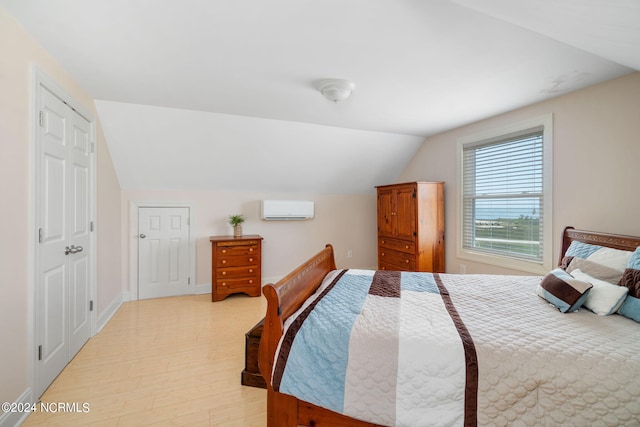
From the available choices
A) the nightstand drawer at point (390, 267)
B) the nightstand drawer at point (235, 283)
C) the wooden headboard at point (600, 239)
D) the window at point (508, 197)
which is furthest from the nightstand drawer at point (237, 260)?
the wooden headboard at point (600, 239)

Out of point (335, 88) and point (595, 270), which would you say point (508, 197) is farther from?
point (335, 88)

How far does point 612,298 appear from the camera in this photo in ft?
5.10

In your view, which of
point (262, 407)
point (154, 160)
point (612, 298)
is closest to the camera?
point (612, 298)

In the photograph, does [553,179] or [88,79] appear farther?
[553,179]

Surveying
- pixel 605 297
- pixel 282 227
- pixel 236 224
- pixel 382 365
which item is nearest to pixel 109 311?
pixel 236 224

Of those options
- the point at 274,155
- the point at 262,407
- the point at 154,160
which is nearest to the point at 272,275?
the point at 274,155

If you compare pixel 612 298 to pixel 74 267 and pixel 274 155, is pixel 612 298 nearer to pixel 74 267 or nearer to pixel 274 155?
pixel 274 155

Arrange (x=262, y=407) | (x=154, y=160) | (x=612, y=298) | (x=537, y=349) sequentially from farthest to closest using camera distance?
(x=154, y=160) → (x=262, y=407) → (x=612, y=298) → (x=537, y=349)

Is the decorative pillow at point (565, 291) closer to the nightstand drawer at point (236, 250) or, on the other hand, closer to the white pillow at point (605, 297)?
the white pillow at point (605, 297)

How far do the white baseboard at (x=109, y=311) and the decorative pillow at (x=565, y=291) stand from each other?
3.90 meters

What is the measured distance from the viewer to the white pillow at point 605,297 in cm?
155

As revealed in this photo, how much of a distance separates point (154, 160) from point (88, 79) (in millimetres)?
1268

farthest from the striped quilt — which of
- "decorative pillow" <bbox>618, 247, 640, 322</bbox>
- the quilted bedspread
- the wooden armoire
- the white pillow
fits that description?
the wooden armoire

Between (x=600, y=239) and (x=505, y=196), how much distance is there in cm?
116
